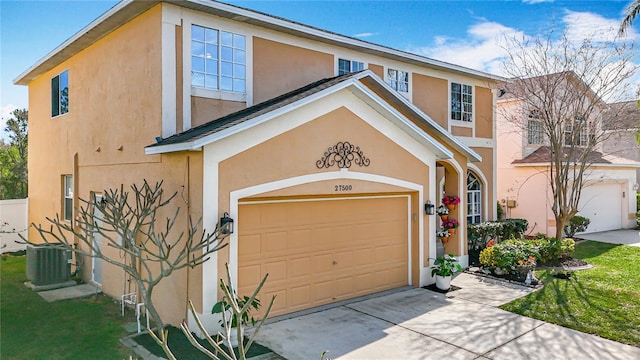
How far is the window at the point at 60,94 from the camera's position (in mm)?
14320

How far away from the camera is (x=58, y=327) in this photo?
8.91 m

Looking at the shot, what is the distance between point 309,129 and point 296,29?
3600mm

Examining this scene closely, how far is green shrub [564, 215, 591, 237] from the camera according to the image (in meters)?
19.8

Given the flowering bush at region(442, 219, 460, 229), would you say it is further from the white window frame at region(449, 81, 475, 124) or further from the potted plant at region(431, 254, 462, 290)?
the white window frame at region(449, 81, 475, 124)

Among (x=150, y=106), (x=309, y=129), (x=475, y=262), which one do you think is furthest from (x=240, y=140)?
(x=475, y=262)

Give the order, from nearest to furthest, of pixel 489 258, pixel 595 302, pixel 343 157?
pixel 343 157
pixel 595 302
pixel 489 258

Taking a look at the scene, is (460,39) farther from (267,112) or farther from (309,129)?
(267,112)

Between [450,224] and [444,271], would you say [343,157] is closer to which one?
[444,271]

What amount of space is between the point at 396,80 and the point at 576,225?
1177 cm

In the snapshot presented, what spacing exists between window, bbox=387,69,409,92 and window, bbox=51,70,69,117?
34.2ft

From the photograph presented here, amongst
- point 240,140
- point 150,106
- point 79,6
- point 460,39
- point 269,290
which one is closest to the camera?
point 240,140

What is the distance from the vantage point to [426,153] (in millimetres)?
11820

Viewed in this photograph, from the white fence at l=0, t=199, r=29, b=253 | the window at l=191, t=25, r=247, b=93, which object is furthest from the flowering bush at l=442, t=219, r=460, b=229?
the white fence at l=0, t=199, r=29, b=253

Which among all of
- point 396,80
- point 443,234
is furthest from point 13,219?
point 443,234
